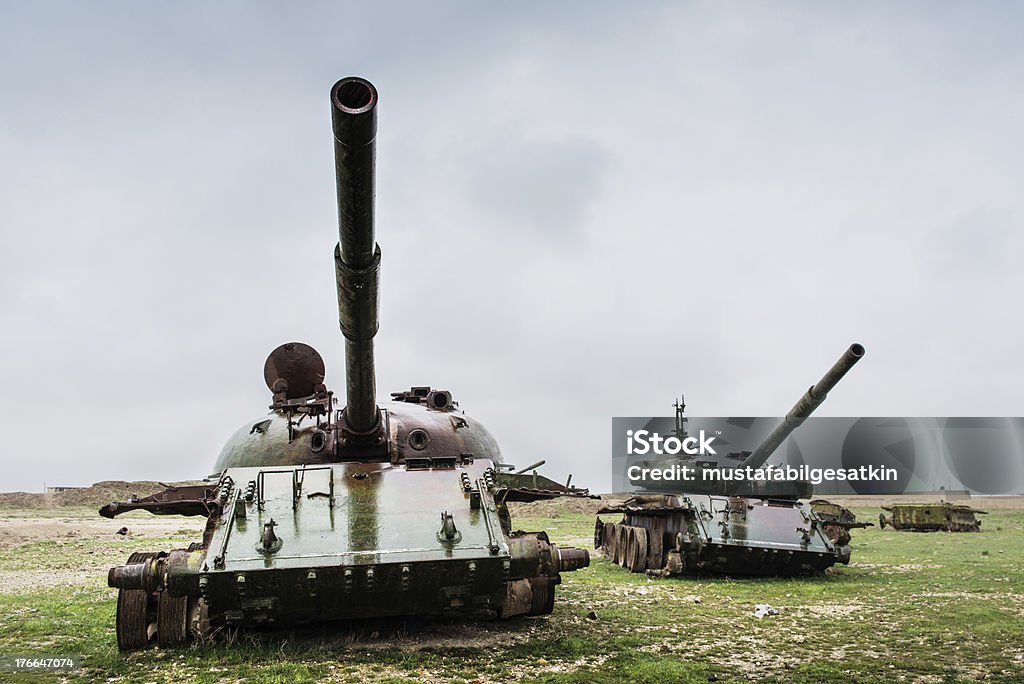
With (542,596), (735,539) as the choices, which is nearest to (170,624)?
(542,596)

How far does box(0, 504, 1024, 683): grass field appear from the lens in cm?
769

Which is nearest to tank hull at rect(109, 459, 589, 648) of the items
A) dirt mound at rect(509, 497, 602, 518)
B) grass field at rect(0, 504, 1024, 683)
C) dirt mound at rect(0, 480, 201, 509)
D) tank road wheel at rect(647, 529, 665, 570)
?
grass field at rect(0, 504, 1024, 683)

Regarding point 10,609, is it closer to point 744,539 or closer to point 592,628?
point 592,628

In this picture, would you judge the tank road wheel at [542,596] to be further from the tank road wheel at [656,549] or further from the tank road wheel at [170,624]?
the tank road wheel at [656,549]

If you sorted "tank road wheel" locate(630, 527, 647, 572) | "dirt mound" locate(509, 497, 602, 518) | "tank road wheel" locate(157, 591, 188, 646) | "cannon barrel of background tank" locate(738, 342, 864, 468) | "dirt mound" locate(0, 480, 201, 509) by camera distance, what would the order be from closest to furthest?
"tank road wheel" locate(157, 591, 188, 646), "cannon barrel of background tank" locate(738, 342, 864, 468), "tank road wheel" locate(630, 527, 647, 572), "dirt mound" locate(509, 497, 602, 518), "dirt mound" locate(0, 480, 201, 509)

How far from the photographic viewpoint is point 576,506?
49938 millimetres

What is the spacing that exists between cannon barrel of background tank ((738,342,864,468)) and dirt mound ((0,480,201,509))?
4368cm

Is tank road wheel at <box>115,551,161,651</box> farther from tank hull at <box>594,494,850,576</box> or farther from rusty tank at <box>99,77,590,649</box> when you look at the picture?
tank hull at <box>594,494,850,576</box>

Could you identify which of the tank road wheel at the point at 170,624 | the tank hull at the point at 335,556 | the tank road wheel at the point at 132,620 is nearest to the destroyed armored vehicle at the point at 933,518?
the tank hull at the point at 335,556

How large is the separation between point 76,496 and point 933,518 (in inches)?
1893

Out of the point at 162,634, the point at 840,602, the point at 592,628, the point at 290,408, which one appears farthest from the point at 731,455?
the point at 162,634

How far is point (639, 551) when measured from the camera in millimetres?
17844

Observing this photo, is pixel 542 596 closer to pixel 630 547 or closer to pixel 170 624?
pixel 170 624

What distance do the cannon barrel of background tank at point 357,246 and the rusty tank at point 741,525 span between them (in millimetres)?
8302
